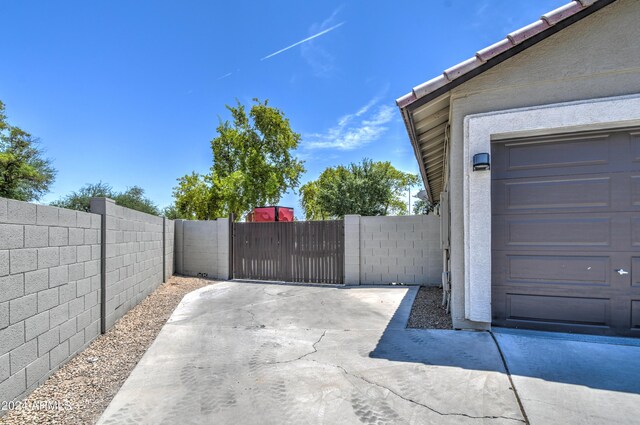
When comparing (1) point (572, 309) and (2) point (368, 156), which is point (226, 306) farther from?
(2) point (368, 156)

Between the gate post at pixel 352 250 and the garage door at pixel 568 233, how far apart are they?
5004mm

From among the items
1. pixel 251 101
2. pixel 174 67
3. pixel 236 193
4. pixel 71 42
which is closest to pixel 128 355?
pixel 71 42

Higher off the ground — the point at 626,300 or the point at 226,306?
the point at 626,300

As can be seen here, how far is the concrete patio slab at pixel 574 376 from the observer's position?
2.38m

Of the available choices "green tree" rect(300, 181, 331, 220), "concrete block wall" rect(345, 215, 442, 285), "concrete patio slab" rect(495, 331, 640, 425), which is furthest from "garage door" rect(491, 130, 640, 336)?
"green tree" rect(300, 181, 331, 220)

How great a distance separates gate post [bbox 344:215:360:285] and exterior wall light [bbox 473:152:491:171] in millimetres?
5101

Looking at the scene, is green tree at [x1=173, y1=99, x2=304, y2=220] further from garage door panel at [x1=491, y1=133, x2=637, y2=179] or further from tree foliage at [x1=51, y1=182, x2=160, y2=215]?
garage door panel at [x1=491, y1=133, x2=637, y2=179]

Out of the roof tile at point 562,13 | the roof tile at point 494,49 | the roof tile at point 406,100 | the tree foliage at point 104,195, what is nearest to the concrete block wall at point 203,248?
the roof tile at point 406,100

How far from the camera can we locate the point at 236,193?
21406 mm

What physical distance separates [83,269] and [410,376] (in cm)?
432

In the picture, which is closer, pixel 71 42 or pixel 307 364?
pixel 307 364

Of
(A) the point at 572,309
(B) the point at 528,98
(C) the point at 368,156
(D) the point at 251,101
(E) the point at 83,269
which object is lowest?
(A) the point at 572,309

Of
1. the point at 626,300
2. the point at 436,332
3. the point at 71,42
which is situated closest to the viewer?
the point at 626,300

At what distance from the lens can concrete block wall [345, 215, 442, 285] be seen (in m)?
8.77
